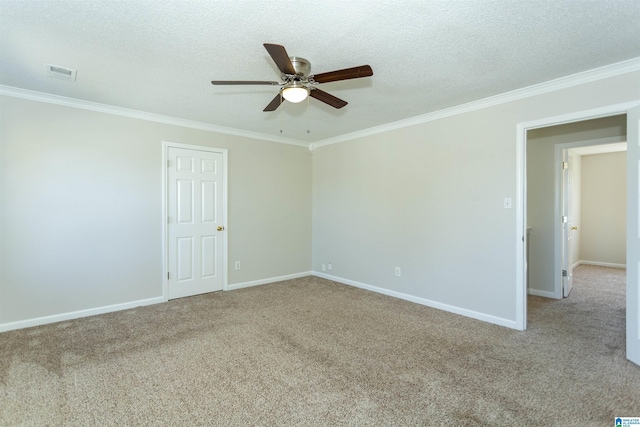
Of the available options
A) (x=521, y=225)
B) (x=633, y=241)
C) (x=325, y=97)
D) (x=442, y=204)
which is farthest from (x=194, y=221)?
(x=633, y=241)

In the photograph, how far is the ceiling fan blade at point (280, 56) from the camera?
1763 mm

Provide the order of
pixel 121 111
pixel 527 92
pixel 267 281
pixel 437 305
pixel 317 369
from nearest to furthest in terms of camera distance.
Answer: pixel 317 369 → pixel 527 92 → pixel 121 111 → pixel 437 305 → pixel 267 281

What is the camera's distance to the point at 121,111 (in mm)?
3652

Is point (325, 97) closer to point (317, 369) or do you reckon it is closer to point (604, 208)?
point (317, 369)

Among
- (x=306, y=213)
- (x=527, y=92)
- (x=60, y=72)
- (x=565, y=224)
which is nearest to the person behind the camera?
(x=60, y=72)

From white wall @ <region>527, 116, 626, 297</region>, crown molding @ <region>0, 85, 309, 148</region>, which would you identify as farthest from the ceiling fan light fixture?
white wall @ <region>527, 116, 626, 297</region>

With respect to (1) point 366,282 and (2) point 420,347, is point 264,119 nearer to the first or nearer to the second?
(1) point 366,282

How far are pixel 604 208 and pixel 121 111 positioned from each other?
355 inches

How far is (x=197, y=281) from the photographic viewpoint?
14.2ft

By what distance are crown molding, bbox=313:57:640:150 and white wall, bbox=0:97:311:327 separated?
8.39 feet

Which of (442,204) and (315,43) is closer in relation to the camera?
(315,43)

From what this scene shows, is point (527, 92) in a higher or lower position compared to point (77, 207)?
higher

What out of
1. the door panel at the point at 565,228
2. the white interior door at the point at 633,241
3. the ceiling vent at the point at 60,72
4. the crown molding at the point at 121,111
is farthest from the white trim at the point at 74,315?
the door panel at the point at 565,228

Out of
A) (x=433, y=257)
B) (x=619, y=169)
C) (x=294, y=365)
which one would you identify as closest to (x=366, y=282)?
(x=433, y=257)
